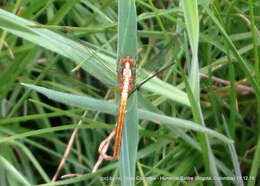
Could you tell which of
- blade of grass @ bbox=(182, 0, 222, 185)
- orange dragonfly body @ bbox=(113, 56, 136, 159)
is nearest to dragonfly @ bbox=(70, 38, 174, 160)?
orange dragonfly body @ bbox=(113, 56, 136, 159)

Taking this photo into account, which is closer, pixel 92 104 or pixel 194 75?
pixel 92 104

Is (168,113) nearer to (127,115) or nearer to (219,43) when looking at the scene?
(219,43)

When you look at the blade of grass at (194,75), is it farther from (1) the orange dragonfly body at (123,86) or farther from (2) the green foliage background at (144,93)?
(1) the orange dragonfly body at (123,86)

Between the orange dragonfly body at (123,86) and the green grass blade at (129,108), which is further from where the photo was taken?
the orange dragonfly body at (123,86)

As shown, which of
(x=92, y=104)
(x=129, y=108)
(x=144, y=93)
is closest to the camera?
(x=92, y=104)

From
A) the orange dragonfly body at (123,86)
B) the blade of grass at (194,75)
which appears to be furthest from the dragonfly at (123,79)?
the blade of grass at (194,75)

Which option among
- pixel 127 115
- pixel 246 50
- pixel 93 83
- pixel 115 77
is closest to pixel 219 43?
pixel 246 50

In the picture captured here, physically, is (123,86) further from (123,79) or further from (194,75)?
(194,75)

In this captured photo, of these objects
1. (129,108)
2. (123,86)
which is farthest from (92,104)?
(123,86)

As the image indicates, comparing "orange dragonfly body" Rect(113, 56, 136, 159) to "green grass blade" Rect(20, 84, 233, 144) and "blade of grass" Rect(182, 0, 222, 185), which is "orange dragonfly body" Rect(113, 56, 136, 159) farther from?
"blade of grass" Rect(182, 0, 222, 185)
